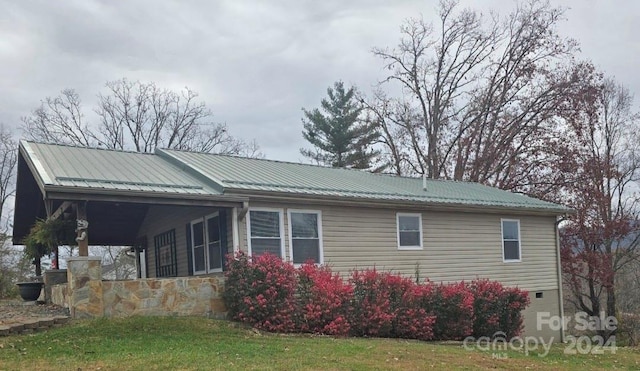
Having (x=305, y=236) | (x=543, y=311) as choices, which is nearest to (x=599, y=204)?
(x=543, y=311)

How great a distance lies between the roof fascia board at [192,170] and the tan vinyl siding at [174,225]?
0.64m

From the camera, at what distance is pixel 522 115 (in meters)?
30.5

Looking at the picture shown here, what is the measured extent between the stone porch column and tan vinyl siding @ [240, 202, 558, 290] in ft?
10.1

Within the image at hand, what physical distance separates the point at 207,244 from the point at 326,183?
3.25 metres

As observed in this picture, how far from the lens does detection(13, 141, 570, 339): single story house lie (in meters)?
12.1

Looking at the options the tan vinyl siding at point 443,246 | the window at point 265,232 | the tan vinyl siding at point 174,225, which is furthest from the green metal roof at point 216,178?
the tan vinyl siding at point 174,225

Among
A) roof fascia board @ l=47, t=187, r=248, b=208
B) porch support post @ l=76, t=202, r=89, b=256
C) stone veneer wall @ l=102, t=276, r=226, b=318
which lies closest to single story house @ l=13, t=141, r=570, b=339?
roof fascia board @ l=47, t=187, r=248, b=208

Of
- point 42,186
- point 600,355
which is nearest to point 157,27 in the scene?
point 42,186

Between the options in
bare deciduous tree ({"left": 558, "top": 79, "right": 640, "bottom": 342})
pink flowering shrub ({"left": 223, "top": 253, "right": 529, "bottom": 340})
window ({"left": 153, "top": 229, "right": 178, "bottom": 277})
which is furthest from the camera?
bare deciduous tree ({"left": 558, "top": 79, "right": 640, "bottom": 342})

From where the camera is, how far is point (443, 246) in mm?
16094

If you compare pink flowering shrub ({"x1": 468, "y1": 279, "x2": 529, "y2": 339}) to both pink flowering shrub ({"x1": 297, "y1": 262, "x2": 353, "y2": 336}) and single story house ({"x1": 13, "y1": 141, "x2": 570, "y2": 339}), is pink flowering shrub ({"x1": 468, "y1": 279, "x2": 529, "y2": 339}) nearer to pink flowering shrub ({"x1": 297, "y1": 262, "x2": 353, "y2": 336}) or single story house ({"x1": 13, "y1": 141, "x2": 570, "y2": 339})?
single story house ({"x1": 13, "y1": 141, "x2": 570, "y2": 339})

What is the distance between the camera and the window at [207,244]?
13398 millimetres

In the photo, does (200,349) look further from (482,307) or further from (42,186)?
(482,307)

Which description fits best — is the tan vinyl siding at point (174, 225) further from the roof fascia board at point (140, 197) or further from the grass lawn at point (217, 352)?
the grass lawn at point (217, 352)
